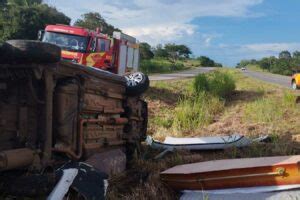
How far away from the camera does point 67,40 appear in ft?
53.5

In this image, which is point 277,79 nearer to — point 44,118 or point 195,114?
point 195,114

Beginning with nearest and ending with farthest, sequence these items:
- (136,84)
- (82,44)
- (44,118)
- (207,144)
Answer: (44,118) → (136,84) → (207,144) → (82,44)

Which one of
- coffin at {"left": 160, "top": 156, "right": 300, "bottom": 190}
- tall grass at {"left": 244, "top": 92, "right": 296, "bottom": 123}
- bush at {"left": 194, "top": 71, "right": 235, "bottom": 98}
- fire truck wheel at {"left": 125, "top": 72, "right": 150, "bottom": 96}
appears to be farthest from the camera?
bush at {"left": 194, "top": 71, "right": 235, "bottom": 98}

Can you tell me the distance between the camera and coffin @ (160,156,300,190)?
5.03 metres

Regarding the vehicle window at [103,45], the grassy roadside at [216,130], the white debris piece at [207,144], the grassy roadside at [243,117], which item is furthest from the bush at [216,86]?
the white debris piece at [207,144]

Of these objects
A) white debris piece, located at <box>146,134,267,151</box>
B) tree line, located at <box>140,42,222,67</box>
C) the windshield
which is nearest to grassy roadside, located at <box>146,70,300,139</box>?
white debris piece, located at <box>146,134,267,151</box>

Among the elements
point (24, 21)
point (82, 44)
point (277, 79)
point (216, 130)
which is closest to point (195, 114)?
point (216, 130)

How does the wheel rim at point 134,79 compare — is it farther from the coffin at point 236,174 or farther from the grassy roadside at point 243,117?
the grassy roadside at point 243,117

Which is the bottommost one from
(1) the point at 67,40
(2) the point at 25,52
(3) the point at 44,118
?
(3) the point at 44,118

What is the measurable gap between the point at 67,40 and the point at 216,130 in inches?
296

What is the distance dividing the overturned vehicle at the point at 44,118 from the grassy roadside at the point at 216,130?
2.36ft

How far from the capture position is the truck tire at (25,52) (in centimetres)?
487

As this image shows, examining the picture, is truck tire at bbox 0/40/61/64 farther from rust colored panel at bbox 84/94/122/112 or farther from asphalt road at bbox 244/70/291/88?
asphalt road at bbox 244/70/291/88

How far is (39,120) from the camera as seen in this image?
207 inches
